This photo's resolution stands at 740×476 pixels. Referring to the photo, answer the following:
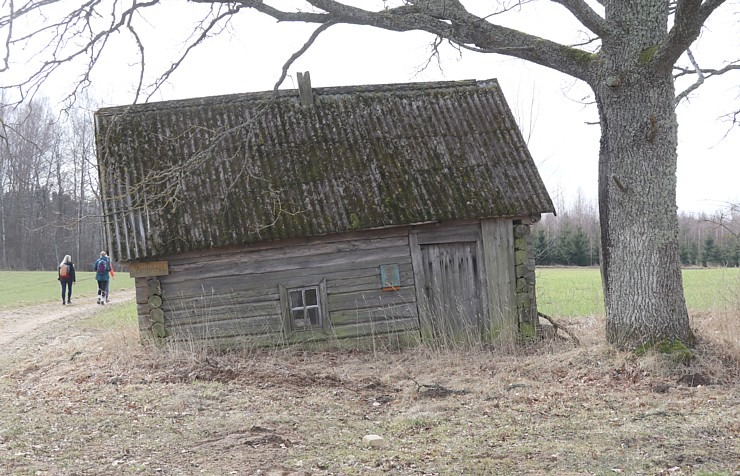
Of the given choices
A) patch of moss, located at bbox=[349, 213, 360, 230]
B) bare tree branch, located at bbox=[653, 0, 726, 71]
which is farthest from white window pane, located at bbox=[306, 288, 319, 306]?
bare tree branch, located at bbox=[653, 0, 726, 71]

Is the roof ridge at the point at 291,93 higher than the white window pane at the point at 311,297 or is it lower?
higher

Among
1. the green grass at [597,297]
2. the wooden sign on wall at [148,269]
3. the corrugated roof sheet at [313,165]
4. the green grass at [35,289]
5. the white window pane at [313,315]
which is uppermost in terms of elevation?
the corrugated roof sheet at [313,165]

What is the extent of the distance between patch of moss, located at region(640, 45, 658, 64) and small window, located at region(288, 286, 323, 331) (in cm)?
617

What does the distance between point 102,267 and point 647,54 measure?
1804cm

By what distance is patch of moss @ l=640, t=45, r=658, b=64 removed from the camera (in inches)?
343

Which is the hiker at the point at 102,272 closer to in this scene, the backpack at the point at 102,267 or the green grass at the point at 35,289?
the backpack at the point at 102,267

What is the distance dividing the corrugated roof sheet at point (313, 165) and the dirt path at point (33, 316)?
4.75 meters

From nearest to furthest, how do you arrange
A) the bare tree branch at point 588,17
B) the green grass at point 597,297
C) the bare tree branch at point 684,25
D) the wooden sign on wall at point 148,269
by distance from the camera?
1. the bare tree branch at point 684,25
2. the bare tree branch at point 588,17
3. the wooden sign on wall at point 148,269
4. the green grass at point 597,297

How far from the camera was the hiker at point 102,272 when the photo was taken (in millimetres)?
21609

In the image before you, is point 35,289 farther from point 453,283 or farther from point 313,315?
point 453,283

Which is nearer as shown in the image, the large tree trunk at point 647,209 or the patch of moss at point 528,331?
the large tree trunk at point 647,209

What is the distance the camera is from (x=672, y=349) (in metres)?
8.55

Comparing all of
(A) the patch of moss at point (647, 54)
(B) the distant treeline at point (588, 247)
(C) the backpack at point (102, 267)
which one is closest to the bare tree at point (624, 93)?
(A) the patch of moss at point (647, 54)

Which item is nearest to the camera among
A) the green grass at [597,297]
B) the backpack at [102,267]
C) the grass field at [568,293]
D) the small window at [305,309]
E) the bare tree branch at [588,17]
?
the bare tree branch at [588,17]
